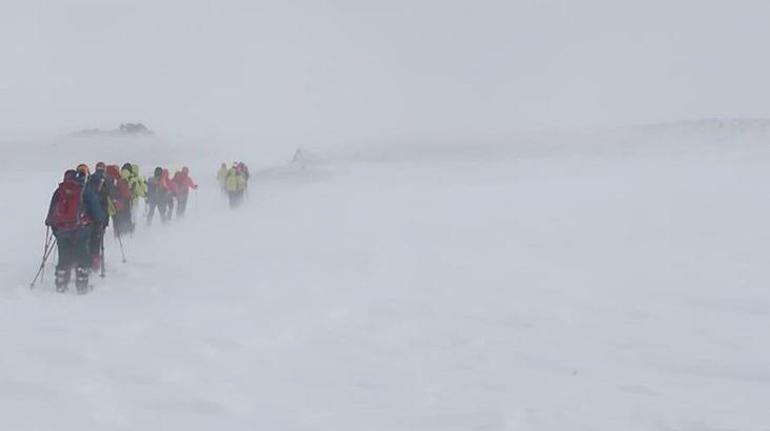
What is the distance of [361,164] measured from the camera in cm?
4975

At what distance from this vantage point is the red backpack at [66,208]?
10.8 metres

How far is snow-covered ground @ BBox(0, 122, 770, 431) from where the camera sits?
21.9 ft

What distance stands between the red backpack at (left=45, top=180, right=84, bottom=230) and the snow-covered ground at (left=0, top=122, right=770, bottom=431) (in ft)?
3.06

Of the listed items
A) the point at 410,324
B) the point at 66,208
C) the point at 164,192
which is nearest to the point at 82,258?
the point at 66,208

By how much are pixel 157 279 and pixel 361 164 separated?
37532 millimetres

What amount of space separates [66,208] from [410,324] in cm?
462

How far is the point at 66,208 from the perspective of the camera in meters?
10.8

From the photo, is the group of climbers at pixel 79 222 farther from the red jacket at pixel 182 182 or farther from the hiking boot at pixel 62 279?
the red jacket at pixel 182 182

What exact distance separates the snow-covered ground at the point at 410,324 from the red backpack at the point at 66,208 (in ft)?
3.06

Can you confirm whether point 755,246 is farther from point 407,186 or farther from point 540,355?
point 407,186

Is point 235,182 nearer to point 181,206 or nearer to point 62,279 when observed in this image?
point 181,206

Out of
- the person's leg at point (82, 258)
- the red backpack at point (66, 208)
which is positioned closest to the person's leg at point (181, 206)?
the person's leg at point (82, 258)

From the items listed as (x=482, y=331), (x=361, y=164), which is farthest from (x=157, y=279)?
(x=361, y=164)

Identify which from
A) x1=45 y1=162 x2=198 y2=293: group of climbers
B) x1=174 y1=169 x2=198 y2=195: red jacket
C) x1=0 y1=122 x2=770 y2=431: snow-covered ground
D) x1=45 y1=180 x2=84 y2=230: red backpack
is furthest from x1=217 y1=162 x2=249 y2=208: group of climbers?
x1=45 y1=180 x2=84 y2=230: red backpack
